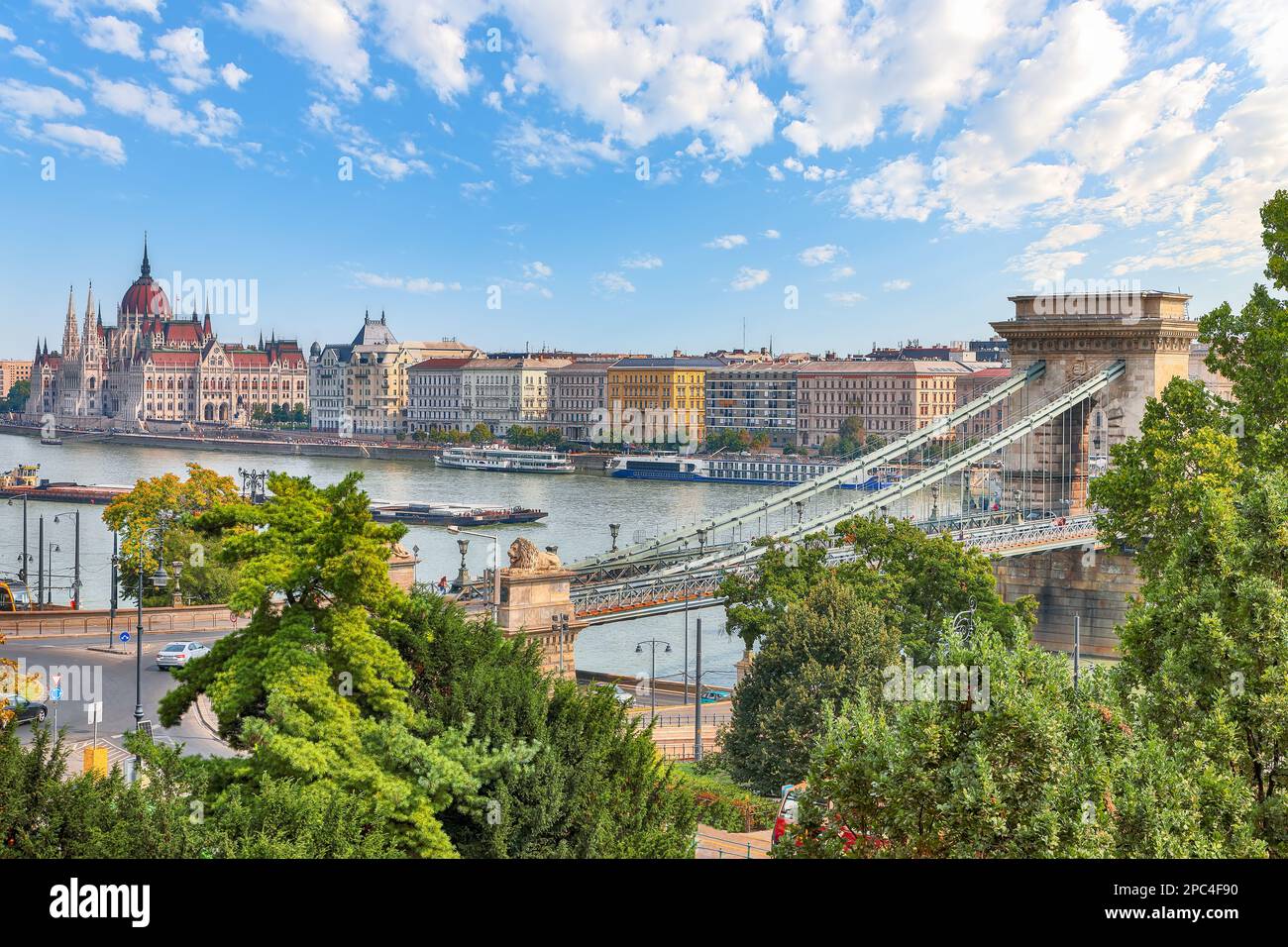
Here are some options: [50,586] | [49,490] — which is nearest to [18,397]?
[49,490]

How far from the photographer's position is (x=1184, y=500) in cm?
1242

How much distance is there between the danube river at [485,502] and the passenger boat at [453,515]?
0.49m

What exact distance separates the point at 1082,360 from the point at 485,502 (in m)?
35.9

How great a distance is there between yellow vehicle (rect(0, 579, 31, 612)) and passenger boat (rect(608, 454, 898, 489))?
4459 cm

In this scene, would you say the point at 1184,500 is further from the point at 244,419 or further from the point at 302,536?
the point at 244,419

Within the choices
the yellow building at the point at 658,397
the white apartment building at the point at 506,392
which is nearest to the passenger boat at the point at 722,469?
the yellow building at the point at 658,397

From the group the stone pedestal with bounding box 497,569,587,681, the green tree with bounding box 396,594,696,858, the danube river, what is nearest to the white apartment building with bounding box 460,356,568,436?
the danube river

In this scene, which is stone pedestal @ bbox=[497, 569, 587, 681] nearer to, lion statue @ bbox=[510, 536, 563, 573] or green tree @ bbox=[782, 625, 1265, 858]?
lion statue @ bbox=[510, 536, 563, 573]

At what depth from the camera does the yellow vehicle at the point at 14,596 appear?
22.7 metres

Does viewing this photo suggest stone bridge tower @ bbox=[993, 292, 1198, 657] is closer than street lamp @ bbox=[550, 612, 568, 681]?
No

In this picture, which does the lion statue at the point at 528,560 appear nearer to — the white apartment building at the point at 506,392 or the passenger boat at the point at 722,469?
the passenger boat at the point at 722,469

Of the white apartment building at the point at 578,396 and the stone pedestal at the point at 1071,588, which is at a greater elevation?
the white apartment building at the point at 578,396

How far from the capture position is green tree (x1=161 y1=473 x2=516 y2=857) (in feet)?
26.2

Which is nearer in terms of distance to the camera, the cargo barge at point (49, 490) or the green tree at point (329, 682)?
the green tree at point (329, 682)
